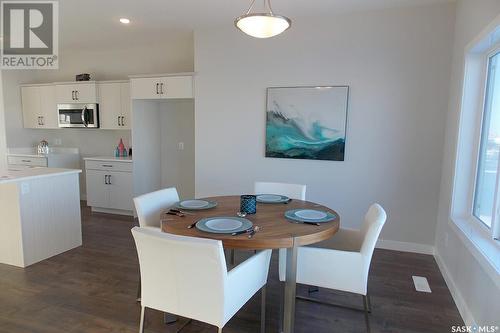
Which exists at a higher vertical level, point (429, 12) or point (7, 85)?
point (429, 12)

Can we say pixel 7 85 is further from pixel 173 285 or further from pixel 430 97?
pixel 430 97

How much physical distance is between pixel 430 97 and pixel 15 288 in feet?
14.1

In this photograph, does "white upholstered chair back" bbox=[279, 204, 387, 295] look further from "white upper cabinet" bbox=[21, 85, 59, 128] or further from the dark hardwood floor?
"white upper cabinet" bbox=[21, 85, 59, 128]

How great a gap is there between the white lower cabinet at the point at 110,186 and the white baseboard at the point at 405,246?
3.53m

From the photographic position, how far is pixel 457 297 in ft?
8.11

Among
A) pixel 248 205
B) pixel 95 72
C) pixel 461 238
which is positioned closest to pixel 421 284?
pixel 461 238

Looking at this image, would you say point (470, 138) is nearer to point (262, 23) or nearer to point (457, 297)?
point (457, 297)

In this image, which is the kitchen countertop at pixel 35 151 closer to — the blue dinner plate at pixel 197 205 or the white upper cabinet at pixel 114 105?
the white upper cabinet at pixel 114 105

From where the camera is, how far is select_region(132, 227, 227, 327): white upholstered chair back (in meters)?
1.50

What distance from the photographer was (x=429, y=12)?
10.6 feet

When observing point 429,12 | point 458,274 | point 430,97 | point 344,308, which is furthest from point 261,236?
point 429,12

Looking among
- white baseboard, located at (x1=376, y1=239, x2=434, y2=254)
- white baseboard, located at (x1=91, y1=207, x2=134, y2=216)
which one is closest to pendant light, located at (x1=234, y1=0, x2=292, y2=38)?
white baseboard, located at (x1=376, y1=239, x2=434, y2=254)

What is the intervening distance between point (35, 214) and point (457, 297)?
3862 mm

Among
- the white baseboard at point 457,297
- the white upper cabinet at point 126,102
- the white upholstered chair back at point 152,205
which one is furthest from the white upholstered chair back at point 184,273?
the white upper cabinet at point 126,102
